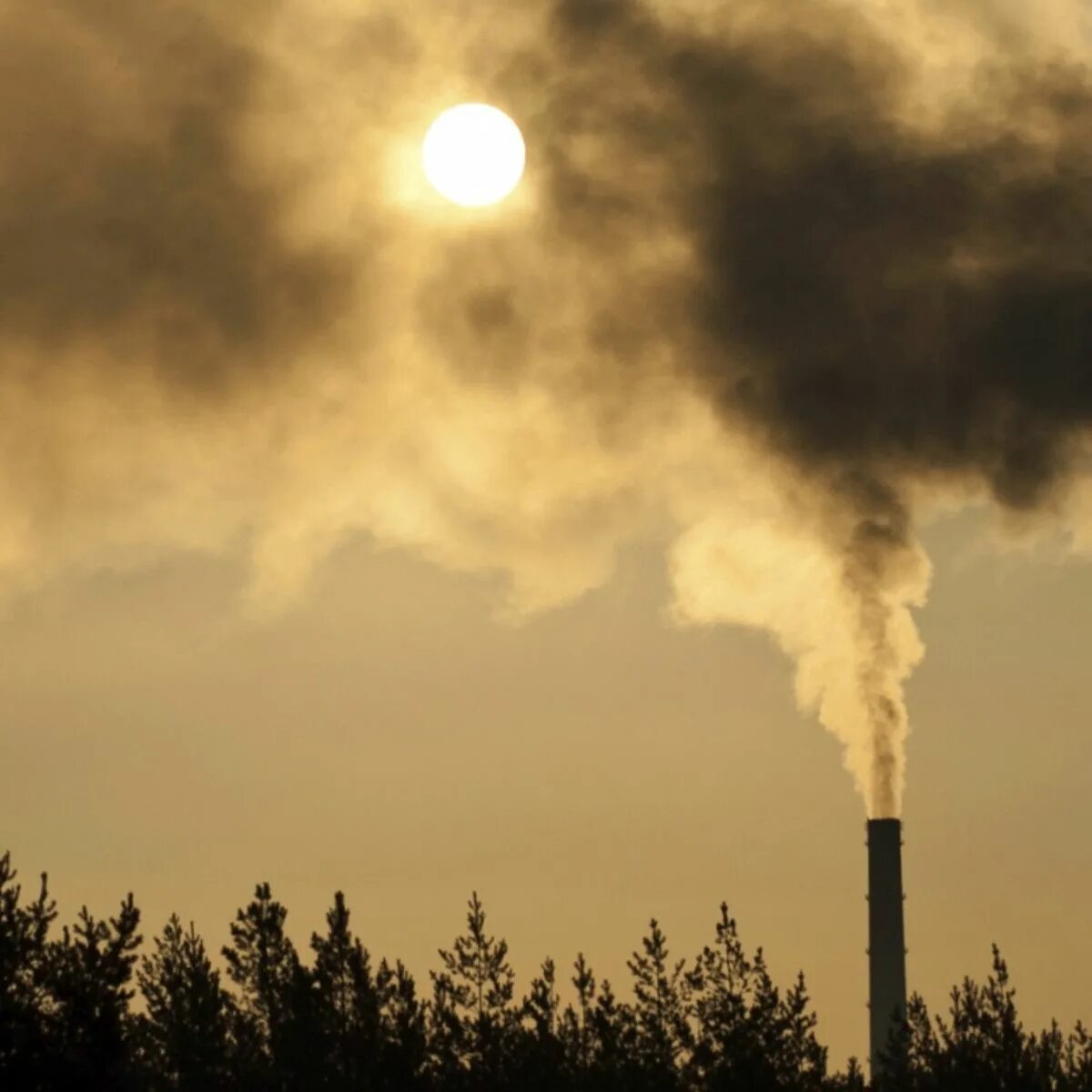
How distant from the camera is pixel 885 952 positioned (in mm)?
74062

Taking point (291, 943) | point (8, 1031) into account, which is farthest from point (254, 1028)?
point (8, 1031)

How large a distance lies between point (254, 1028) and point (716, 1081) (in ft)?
40.5

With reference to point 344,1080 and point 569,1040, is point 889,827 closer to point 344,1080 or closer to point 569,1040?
point 569,1040

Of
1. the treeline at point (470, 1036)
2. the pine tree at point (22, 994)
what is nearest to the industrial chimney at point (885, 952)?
the treeline at point (470, 1036)

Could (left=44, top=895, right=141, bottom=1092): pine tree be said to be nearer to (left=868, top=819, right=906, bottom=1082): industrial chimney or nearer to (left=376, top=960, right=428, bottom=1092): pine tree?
(left=376, top=960, right=428, bottom=1092): pine tree

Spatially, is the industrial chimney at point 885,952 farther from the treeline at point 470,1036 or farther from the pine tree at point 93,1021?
the pine tree at point 93,1021

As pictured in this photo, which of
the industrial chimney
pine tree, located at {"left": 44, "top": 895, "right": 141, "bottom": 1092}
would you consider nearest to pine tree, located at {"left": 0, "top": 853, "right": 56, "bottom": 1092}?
pine tree, located at {"left": 44, "top": 895, "right": 141, "bottom": 1092}

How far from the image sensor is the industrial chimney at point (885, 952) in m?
74.2

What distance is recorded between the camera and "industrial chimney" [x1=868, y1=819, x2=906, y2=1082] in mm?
74188

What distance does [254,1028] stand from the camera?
57.4 metres

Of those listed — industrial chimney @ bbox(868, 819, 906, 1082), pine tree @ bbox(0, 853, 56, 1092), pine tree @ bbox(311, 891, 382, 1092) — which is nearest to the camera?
pine tree @ bbox(0, 853, 56, 1092)

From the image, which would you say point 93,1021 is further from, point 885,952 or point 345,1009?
point 885,952

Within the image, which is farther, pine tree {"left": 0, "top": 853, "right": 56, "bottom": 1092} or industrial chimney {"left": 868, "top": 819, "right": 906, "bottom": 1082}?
industrial chimney {"left": 868, "top": 819, "right": 906, "bottom": 1082}

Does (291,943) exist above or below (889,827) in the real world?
below
